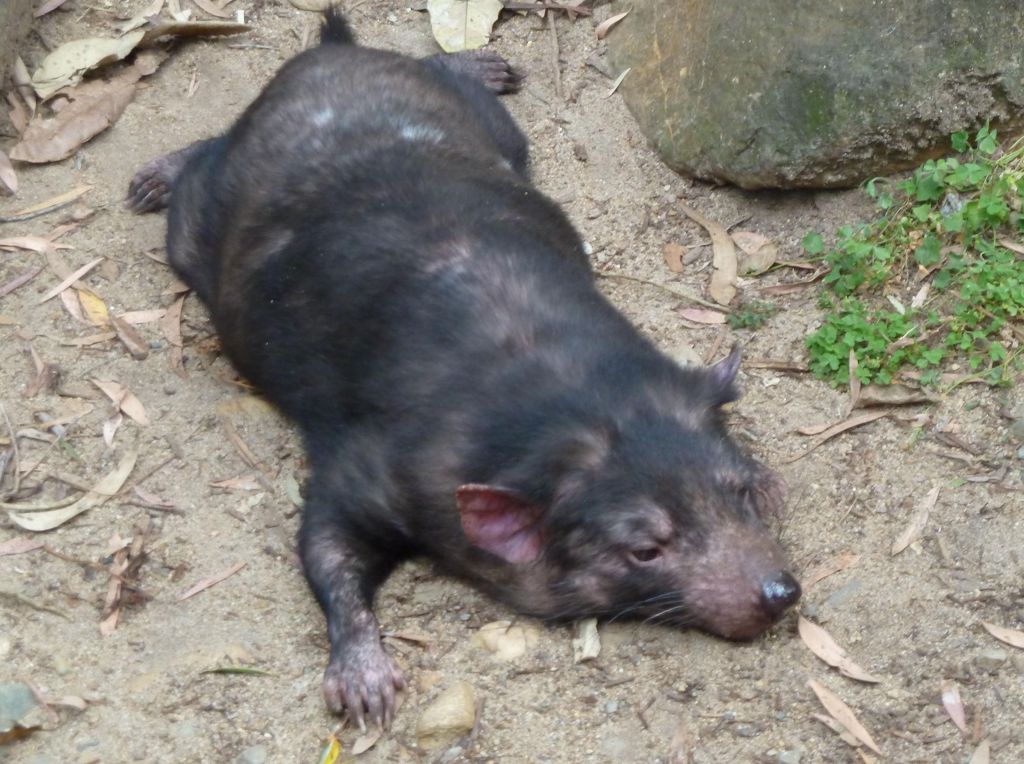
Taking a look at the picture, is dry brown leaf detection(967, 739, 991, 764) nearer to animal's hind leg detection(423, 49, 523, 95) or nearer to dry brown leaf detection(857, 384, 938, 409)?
dry brown leaf detection(857, 384, 938, 409)

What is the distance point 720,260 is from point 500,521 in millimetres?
2204

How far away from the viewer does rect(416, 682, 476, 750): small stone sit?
14.5ft

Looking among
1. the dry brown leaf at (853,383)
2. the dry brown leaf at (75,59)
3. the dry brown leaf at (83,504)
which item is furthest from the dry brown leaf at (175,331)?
the dry brown leaf at (853,383)

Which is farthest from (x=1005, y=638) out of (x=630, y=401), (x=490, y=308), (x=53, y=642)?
Result: (x=53, y=642)

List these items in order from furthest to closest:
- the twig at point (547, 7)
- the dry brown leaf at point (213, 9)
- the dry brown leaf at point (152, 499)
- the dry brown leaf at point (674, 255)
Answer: the dry brown leaf at point (213, 9) < the twig at point (547, 7) < the dry brown leaf at point (674, 255) < the dry brown leaf at point (152, 499)

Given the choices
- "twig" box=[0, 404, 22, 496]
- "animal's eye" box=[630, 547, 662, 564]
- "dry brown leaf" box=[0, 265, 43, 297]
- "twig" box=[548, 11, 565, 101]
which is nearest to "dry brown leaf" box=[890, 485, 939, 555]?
"animal's eye" box=[630, 547, 662, 564]

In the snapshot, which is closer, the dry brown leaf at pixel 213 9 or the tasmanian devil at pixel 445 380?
the tasmanian devil at pixel 445 380

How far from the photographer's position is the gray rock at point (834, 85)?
18.9 feet

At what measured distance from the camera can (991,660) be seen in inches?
175

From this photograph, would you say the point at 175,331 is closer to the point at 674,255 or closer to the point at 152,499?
the point at 152,499

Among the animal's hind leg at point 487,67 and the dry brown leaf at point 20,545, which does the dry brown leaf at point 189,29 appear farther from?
the dry brown leaf at point 20,545

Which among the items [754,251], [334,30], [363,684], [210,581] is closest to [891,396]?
[754,251]

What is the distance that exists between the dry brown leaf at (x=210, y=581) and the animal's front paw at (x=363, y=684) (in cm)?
60

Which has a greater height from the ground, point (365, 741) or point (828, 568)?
point (828, 568)
